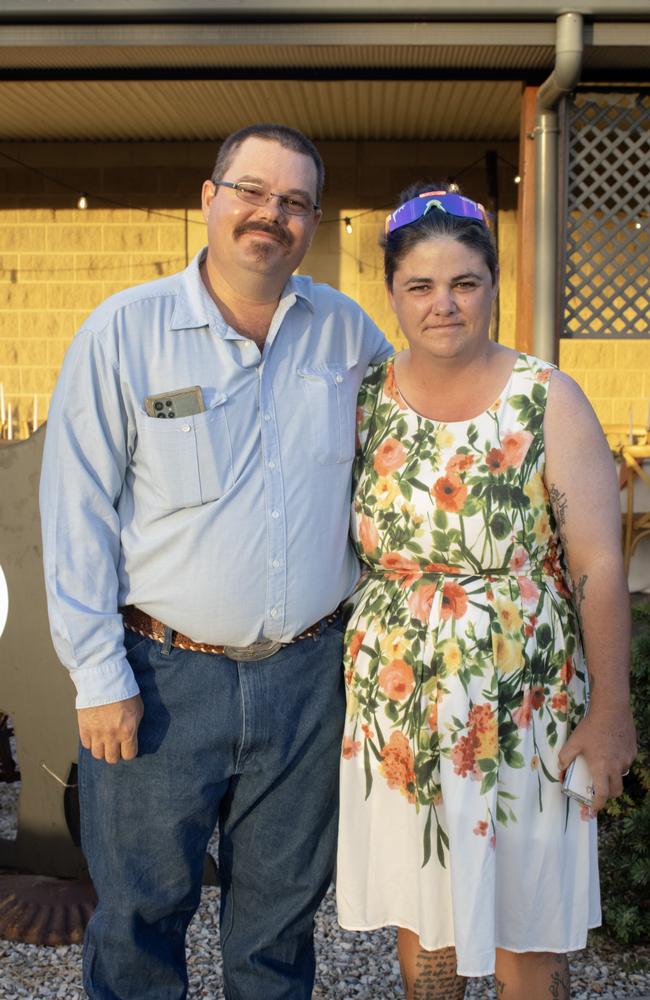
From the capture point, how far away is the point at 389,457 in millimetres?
2082

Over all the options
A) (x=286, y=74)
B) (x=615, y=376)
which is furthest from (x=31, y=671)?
(x=615, y=376)

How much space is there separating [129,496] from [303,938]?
3.45ft

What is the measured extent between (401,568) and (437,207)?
734 mm

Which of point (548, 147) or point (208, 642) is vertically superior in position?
point (548, 147)

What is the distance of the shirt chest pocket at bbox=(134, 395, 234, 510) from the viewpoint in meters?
1.93

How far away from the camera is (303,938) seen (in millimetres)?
2195

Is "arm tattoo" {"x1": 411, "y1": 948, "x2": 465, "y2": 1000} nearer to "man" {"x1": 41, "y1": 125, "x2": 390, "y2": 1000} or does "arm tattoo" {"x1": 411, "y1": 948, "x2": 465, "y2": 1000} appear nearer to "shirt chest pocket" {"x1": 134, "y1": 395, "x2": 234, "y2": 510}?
"man" {"x1": 41, "y1": 125, "x2": 390, "y2": 1000}

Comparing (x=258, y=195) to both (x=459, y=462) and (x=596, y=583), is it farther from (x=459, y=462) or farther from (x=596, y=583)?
(x=596, y=583)

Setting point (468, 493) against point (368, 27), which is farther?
point (368, 27)

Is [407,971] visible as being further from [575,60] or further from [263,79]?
[263,79]

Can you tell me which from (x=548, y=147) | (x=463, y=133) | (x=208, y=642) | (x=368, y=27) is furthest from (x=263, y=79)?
(x=208, y=642)

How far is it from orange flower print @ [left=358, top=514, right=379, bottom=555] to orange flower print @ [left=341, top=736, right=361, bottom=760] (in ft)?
1.29

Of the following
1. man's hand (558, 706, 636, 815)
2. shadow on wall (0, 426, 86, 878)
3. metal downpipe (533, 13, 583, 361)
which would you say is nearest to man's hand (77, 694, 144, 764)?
man's hand (558, 706, 636, 815)

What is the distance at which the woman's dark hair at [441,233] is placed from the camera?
1988 millimetres
